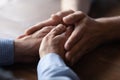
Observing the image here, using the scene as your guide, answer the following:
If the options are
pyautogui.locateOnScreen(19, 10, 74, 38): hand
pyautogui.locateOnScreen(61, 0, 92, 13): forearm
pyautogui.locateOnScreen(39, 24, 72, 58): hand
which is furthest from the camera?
pyautogui.locateOnScreen(61, 0, 92, 13): forearm

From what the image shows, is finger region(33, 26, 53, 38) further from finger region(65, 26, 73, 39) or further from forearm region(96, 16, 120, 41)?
forearm region(96, 16, 120, 41)

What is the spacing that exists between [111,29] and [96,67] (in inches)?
7.3

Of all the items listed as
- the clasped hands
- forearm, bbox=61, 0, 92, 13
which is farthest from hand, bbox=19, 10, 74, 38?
forearm, bbox=61, 0, 92, 13

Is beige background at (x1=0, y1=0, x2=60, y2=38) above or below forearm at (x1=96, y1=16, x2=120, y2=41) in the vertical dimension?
above

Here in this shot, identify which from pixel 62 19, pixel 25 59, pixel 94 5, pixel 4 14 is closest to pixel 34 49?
pixel 25 59

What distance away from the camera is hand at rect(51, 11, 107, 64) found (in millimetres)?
876

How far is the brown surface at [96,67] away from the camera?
2.65 feet

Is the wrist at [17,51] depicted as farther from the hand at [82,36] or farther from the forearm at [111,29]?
the forearm at [111,29]

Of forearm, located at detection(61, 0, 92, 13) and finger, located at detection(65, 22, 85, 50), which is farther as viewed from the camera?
forearm, located at detection(61, 0, 92, 13)

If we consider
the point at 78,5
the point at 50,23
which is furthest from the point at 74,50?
the point at 78,5

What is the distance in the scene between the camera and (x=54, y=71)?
2.41 feet

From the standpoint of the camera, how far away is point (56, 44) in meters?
0.87

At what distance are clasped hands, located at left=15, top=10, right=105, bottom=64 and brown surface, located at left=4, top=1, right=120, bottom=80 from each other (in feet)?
0.09

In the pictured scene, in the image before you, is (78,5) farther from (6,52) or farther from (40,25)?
(6,52)
